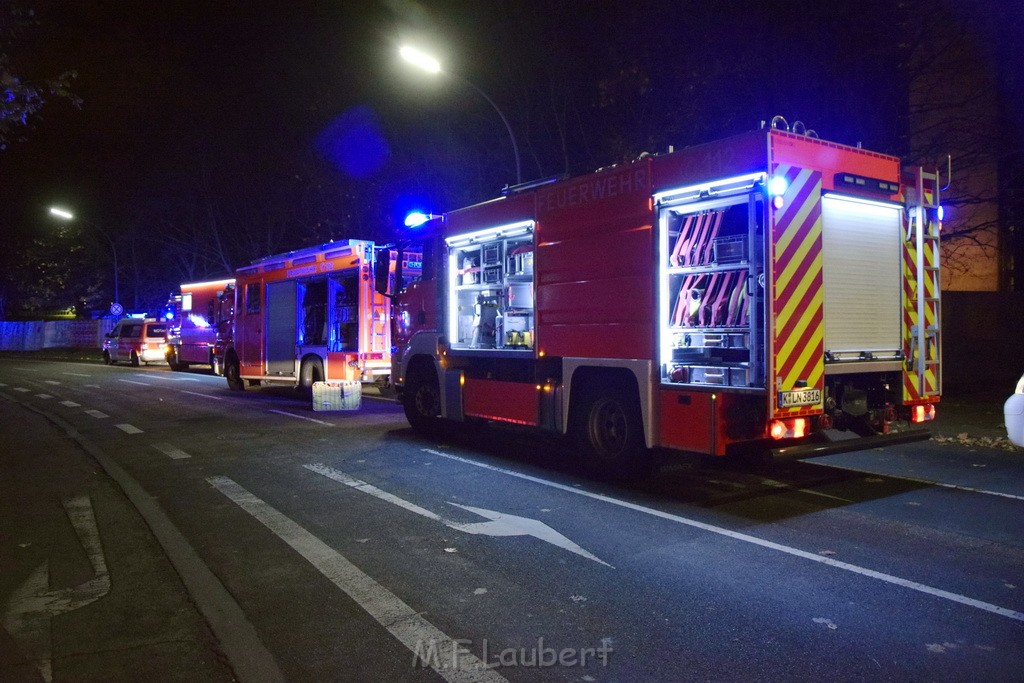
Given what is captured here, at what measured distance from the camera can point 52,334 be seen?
2354 inches

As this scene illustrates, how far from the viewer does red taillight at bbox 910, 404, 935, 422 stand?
7682mm

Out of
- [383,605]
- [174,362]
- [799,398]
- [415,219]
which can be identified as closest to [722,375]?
[799,398]

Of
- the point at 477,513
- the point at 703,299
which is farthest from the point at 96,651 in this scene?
the point at 703,299

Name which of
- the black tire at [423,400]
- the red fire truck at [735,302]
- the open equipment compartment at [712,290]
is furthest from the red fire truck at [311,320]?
the open equipment compartment at [712,290]

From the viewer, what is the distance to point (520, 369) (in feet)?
30.9

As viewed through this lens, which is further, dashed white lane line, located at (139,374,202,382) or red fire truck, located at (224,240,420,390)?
dashed white lane line, located at (139,374,202,382)

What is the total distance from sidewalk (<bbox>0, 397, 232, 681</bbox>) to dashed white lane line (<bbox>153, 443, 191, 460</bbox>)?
5.46 ft

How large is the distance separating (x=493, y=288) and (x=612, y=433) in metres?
3.12

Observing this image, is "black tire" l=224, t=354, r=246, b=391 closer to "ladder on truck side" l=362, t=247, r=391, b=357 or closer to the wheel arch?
"ladder on truck side" l=362, t=247, r=391, b=357

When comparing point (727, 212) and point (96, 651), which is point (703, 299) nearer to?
point (727, 212)

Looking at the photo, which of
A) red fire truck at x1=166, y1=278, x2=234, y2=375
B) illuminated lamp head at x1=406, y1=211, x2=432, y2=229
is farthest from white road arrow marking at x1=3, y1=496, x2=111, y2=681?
red fire truck at x1=166, y1=278, x2=234, y2=375

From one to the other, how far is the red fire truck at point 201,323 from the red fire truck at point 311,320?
1.09m

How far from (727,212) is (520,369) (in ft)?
10.8

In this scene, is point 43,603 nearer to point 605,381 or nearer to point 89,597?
point 89,597
